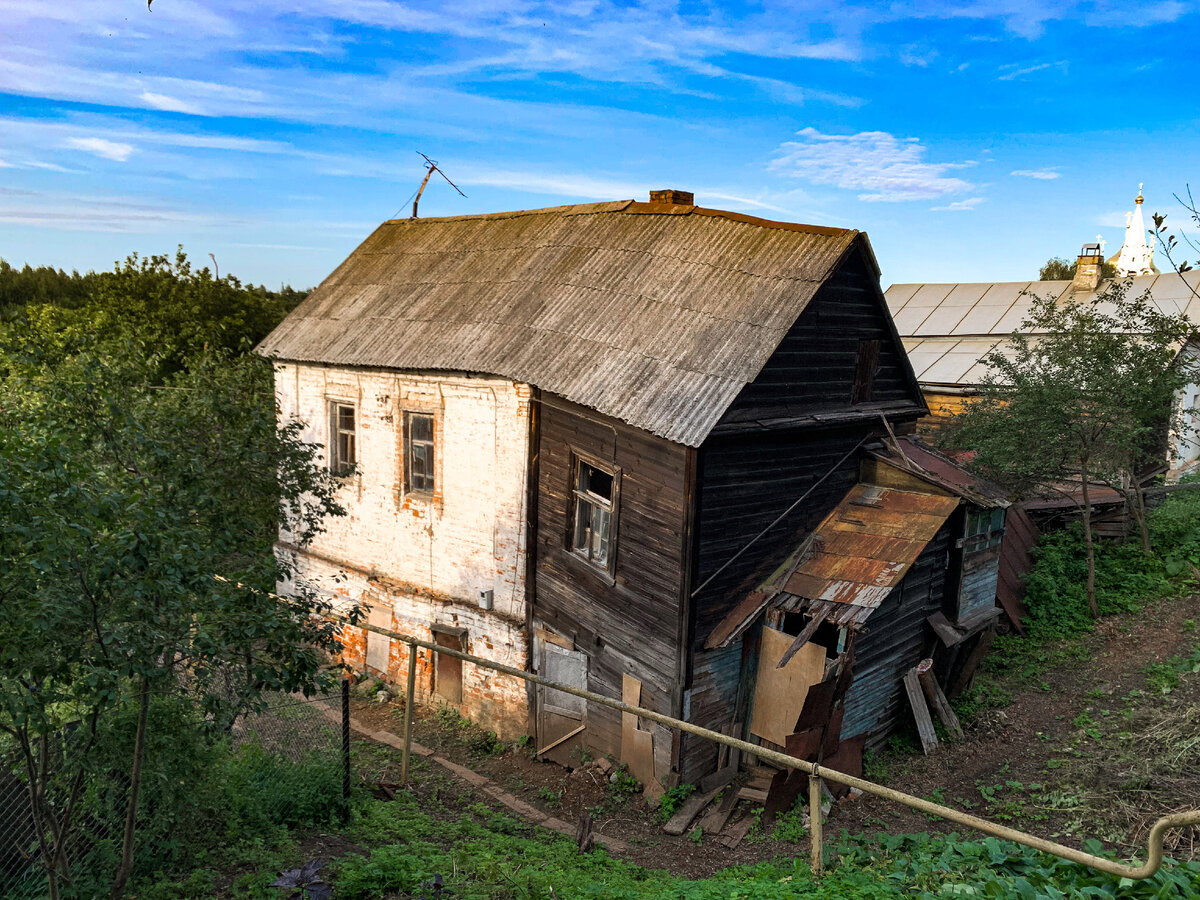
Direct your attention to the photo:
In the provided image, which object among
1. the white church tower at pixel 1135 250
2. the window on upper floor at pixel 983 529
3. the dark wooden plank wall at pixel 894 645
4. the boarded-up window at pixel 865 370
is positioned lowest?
the dark wooden plank wall at pixel 894 645

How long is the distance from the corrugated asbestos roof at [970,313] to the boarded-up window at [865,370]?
41.4 feet

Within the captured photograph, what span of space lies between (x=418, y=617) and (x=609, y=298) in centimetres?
626

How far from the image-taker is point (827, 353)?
34.4ft

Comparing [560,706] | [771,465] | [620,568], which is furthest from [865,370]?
[560,706]

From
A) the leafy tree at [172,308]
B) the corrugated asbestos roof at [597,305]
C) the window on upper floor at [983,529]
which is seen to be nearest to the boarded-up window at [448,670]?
the corrugated asbestos roof at [597,305]

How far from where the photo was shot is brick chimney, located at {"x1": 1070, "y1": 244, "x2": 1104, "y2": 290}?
25.5m

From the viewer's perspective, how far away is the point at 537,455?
11555mm

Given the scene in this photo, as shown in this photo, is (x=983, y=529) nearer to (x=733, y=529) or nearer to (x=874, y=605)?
(x=874, y=605)

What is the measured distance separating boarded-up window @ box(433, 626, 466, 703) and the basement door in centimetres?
189

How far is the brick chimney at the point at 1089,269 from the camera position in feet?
83.6

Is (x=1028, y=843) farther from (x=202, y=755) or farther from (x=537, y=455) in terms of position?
(x=537, y=455)

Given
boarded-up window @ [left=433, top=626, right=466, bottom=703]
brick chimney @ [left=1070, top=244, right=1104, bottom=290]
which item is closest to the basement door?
boarded-up window @ [left=433, top=626, right=466, bottom=703]

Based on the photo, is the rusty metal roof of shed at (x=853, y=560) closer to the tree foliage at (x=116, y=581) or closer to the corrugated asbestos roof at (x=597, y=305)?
the corrugated asbestos roof at (x=597, y=305)

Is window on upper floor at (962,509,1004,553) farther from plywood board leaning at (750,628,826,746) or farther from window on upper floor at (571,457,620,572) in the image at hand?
window on upper floor at (571,457,620,572)
